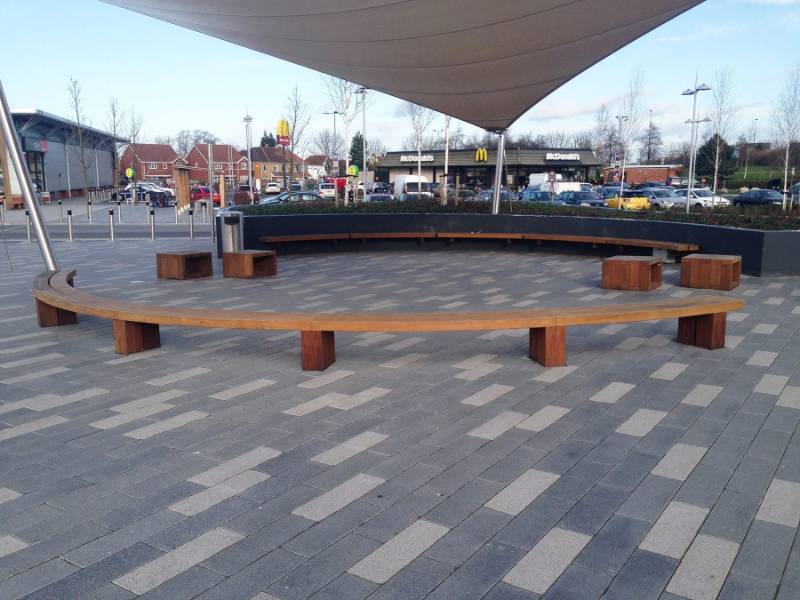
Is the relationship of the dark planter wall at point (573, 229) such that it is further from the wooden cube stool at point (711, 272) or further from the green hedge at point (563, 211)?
the wooden cube stool at point (711, 272)

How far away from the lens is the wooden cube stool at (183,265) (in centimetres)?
1105

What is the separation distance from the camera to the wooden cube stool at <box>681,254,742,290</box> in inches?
386

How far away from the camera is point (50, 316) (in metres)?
7.59

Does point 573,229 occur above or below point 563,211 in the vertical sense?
below

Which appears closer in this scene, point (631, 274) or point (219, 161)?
point (631, 274)

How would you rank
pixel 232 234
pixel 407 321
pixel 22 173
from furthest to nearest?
pixel 232 234, pixel 22 173, pixel 407 321

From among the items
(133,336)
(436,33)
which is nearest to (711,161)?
(436,33)

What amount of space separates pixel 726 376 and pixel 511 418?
2185 millimetres

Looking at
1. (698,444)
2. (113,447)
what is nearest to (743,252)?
(698,444)

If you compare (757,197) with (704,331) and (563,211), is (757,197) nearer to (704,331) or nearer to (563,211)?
(563,211)

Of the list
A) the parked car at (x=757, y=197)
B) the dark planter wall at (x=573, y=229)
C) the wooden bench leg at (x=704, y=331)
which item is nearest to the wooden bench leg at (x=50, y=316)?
the wooden bench leg at (x=704, y=331)

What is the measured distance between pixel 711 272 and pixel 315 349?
22.5 feet

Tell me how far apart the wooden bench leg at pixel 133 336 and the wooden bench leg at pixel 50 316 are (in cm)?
168

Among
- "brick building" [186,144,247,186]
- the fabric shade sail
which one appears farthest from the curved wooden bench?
"brick building" [186,144,247,186]
